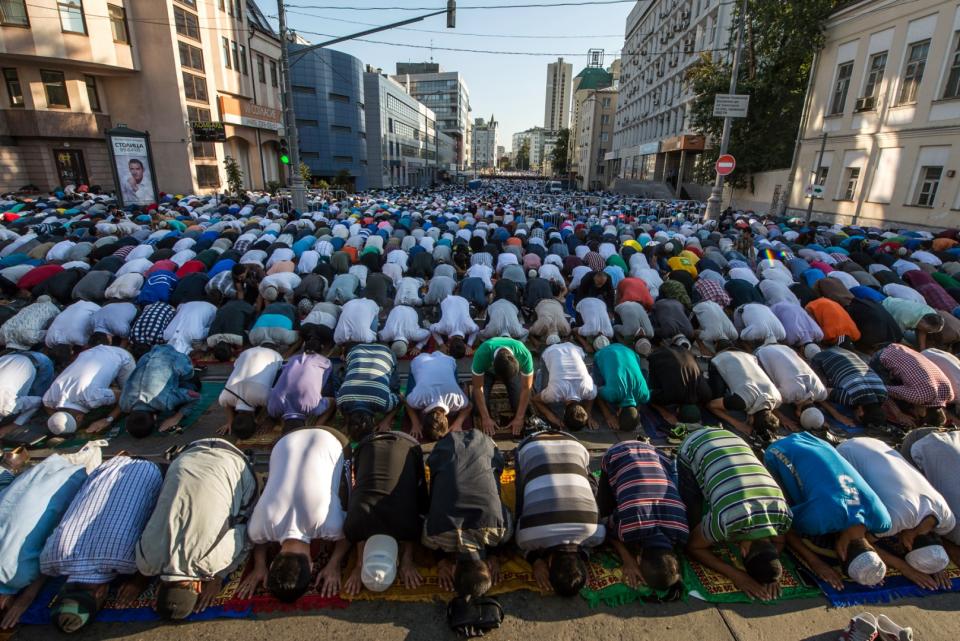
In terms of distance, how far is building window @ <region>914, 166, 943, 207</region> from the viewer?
14710 millimetres

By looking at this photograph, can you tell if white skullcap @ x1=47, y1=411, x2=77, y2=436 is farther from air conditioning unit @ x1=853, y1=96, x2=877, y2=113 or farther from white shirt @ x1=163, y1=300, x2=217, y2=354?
air conditioning unit @ x1=853, y1=96, x2=877, y2=113

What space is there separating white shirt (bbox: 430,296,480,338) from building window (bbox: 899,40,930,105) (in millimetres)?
17894

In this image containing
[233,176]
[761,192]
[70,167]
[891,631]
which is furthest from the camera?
[233,176]

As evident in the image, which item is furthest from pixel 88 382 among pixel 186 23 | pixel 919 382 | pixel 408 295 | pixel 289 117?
pixel 186 23

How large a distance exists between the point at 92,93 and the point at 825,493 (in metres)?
31.5

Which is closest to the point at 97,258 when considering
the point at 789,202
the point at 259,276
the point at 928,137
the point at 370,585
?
the point at 259,276

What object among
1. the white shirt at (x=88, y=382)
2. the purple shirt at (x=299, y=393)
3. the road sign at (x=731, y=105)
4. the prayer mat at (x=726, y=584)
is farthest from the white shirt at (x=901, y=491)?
the road sign at (x=731, y=105)

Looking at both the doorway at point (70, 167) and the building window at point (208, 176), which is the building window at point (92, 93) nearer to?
the doorway at point (70, 167)

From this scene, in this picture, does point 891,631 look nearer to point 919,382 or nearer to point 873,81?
point 919,382

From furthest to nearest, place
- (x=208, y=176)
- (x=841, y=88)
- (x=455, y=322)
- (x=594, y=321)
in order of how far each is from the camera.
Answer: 1. (x=208, y=176)
2. (x=841, y=88)
3. (x=594, y=321)
4. (x=455, y=322)

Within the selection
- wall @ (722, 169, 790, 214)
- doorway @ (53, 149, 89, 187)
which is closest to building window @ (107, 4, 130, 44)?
doorway @ (53, 149, 89, 187)

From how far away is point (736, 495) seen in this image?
3164 mm

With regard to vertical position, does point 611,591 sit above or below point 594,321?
below

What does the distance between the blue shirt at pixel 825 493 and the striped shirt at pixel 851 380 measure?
2.08 m
